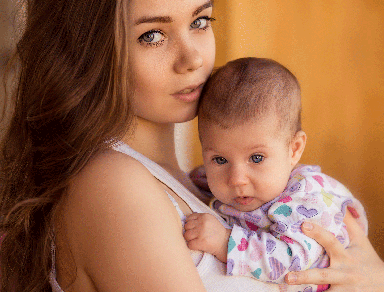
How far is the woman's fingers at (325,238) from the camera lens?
1205mm

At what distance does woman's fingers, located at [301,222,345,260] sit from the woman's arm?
14.9 inches

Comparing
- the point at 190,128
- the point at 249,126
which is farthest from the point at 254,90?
the point at 190,128

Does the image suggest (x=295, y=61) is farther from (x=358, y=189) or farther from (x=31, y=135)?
(x=31, y=135)

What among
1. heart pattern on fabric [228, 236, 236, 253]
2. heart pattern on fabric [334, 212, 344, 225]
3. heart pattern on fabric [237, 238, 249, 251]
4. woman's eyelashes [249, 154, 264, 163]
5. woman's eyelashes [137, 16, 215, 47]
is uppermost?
woman's eyelashes [137, 16, 215, 47]

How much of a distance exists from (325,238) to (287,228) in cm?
14

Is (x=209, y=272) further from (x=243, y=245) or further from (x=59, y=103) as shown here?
(x=59, y=103)

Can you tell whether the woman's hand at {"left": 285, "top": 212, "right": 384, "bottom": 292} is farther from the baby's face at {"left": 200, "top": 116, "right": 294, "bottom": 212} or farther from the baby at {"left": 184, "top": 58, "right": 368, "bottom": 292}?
the baby's face at {"left": 200, "top": 116, "right": 294, "bottom": 212}

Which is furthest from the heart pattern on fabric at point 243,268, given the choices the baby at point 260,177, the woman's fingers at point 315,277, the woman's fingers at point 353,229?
the woman's fingers at point 353,229

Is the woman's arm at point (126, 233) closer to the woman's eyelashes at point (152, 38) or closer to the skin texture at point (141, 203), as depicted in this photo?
the skin texture at point (141, 203)

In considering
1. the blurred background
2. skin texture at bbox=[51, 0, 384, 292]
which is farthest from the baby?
the blurred background

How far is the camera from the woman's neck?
4.34 feet

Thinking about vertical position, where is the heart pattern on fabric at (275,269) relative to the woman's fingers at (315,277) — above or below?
above

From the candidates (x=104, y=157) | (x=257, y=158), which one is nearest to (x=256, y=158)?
(x=257, y=158)

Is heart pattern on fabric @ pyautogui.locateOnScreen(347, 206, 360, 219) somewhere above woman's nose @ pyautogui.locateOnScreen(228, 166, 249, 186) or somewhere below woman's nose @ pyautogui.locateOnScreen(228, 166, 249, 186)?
below
